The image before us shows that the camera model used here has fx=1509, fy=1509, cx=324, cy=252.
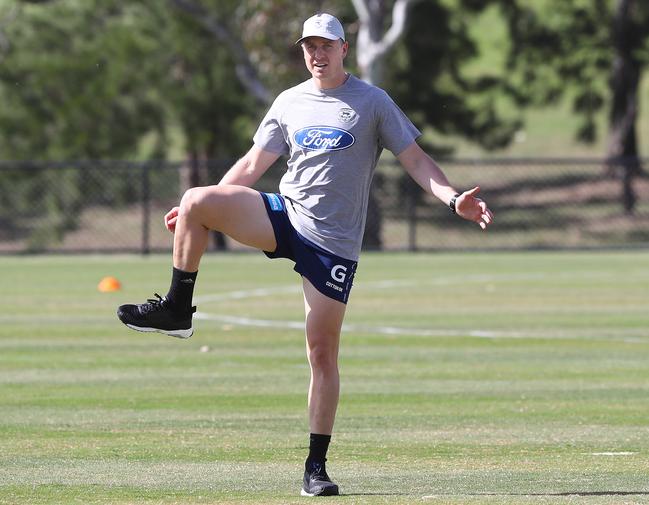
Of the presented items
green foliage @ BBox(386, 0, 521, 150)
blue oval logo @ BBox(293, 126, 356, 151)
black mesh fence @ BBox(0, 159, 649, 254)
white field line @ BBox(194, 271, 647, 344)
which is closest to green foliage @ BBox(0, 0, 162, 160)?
black mesh fence @ BBox(0, 159, 649, 254)

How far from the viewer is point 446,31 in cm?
4506

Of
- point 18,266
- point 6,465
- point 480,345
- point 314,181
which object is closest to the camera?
point 314,181

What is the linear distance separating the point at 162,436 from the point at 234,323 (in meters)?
8.20

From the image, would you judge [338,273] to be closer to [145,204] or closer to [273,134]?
[273,134]

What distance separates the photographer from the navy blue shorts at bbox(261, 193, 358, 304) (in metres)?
7.54

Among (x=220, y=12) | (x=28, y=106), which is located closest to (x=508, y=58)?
(x=220, y=12)

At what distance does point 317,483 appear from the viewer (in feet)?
24.0

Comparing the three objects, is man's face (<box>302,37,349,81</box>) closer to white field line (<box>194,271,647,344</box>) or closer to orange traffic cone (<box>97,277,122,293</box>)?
white field line (<box>194,271,647,344</box>)

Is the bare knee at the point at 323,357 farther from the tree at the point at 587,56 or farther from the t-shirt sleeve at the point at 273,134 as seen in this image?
the tree at the point at 587,56

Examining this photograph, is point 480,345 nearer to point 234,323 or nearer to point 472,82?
point 234,323

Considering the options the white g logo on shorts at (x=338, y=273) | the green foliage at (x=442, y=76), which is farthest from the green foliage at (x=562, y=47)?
the white g logo on shorts at (x=338, y=273)

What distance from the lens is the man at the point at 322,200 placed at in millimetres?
7504

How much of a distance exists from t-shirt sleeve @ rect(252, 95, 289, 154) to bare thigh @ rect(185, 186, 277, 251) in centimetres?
35

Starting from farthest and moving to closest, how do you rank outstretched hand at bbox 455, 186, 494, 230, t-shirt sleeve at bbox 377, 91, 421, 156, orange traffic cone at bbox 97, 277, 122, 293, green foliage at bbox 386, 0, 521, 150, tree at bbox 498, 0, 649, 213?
tree at bbox 498, 0, 649, 213 → green foliage at bbox 386, 0, 521, 150 → orange traffic cone at bbox 97, 277, 122, 293 → t-shirt sleeve at bbox 377, 91, 421, 156 → outstretched hand at bbox 455, 186, 494, 230
